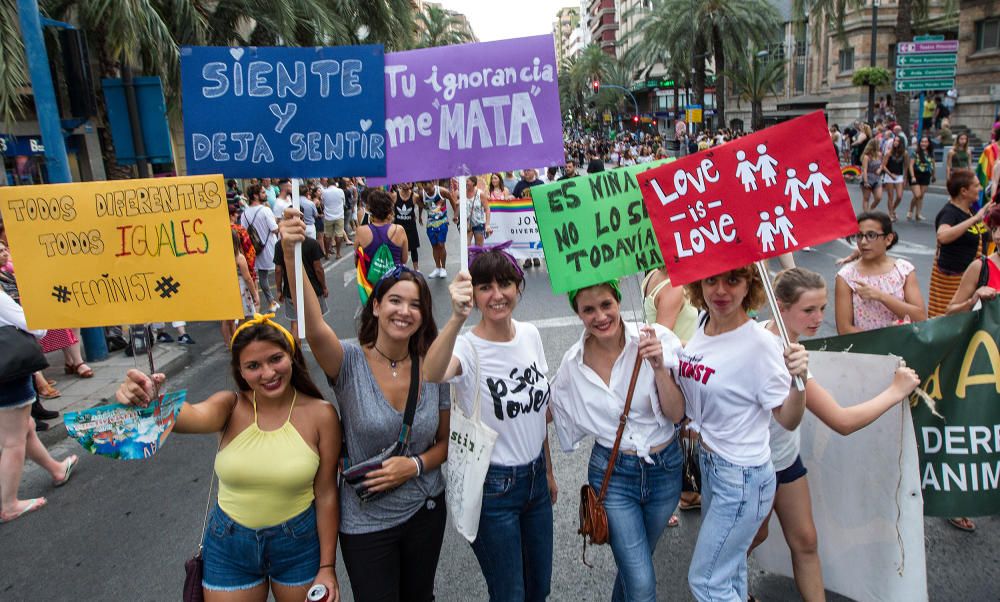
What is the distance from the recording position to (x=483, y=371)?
263 centimetres

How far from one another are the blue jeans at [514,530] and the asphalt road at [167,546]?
721 mm

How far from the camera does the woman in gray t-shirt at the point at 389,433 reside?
2.51 metres

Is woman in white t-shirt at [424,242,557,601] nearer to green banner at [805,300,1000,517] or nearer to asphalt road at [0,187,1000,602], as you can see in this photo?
asphalt road at [0,187,1000,602]

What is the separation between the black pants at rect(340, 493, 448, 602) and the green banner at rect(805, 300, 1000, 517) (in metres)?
2.08

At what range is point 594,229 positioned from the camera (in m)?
2.75

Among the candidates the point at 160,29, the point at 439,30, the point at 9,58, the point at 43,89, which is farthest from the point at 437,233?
the point at 439,30

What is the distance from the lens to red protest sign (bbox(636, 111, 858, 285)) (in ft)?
8.14

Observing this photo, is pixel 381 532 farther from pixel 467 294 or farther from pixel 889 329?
pixel 889 329

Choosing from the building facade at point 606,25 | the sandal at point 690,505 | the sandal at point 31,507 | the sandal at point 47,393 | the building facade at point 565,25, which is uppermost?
the building facade at point 565,25

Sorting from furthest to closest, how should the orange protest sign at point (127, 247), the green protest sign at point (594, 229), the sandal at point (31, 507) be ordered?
the sandal at point (31, 507)
the green protest sign at point (594, 229)
the orange protest sign at point (127, 247)

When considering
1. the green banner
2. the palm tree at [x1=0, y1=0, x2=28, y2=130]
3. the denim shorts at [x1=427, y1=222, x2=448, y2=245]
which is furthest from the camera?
the denim shorts at [x1=427, y1=222, x2=448, y2=245]

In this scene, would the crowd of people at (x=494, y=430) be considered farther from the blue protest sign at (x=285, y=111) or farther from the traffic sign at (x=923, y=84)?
the traffic sign at (x=923, y=84)

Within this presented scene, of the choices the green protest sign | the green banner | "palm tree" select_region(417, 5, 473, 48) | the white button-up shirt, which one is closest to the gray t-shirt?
the white button-up shirt

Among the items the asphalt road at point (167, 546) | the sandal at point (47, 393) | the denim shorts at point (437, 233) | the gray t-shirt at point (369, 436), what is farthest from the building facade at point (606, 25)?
the gray t-shirt at point (369, 436)
